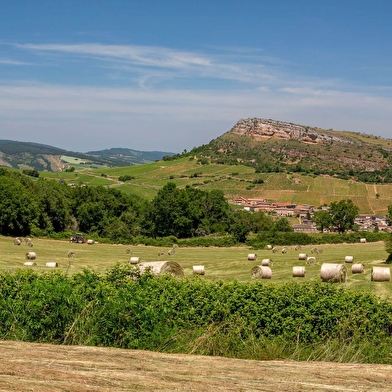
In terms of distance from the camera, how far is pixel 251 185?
15762 centimetres

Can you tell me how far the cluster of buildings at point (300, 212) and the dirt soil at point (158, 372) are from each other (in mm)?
95013

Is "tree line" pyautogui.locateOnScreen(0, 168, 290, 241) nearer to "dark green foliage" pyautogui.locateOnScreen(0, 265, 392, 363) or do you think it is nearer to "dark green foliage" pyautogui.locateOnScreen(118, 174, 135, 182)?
"dark green foliage" pyautogui.locateOnScreen(0, 265, 392, 363)

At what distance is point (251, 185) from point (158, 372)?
14761 centimetres

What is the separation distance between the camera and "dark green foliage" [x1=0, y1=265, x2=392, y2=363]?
A: 14.5 meters

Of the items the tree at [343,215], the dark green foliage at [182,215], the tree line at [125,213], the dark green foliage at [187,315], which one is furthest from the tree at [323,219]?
the dark green foliage at [187,315]

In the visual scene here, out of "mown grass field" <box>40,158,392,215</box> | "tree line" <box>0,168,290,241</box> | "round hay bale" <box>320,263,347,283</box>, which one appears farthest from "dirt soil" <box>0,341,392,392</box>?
"mown grass field" <box>40,158,392,215</box>

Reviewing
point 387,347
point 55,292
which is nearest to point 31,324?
point 55,292

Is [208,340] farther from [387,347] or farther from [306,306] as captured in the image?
[387,347]

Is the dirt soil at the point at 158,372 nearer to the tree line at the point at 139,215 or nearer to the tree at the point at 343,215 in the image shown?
the tree line at the point at 139,215

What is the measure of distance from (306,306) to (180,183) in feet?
486

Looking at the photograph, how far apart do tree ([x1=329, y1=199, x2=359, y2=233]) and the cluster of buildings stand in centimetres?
782

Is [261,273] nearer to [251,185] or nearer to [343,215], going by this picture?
[343,215]

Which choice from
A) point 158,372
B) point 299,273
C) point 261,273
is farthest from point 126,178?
point 158,372

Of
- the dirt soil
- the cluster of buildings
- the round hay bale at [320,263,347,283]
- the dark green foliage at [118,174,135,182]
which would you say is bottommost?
the cluster of buildings
